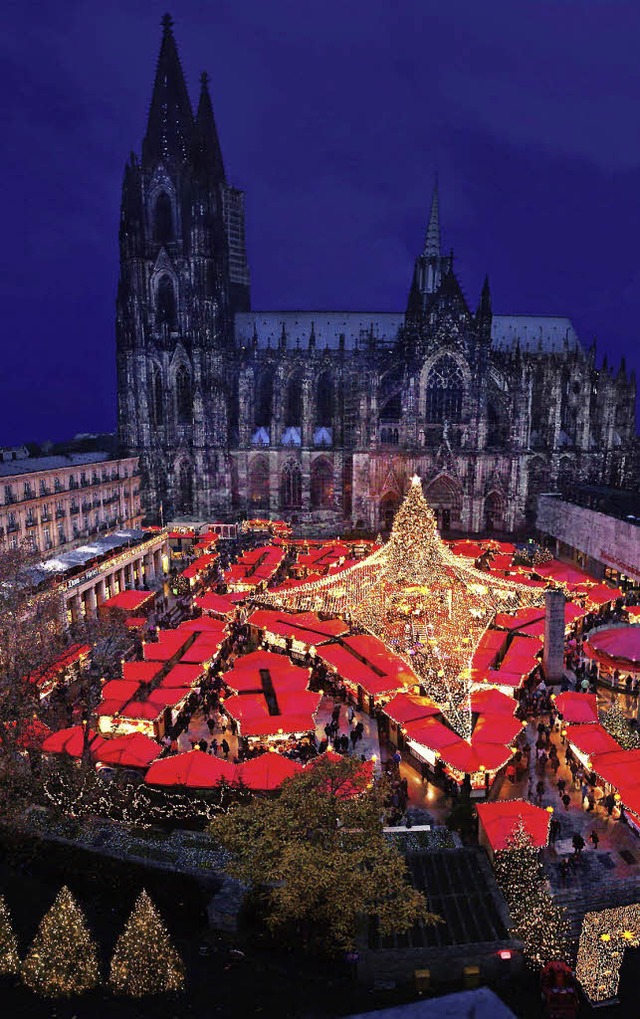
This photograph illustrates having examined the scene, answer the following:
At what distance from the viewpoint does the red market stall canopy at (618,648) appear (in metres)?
31.4

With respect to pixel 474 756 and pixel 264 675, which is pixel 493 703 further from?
pixel 264 675

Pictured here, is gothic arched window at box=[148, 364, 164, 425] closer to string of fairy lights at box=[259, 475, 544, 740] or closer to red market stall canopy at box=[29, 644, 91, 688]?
string of fairy lights at box=[259, 475, 544, 740]

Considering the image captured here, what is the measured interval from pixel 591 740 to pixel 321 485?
53964 mm

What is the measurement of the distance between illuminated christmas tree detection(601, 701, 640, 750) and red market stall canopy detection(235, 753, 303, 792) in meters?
13.1

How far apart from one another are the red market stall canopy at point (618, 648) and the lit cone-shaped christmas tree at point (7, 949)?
2749cm

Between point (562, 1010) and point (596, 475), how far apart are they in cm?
6569

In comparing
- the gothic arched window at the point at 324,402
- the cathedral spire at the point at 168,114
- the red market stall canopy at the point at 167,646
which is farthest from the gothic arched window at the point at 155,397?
the red market stall canopy at the point at 167,646

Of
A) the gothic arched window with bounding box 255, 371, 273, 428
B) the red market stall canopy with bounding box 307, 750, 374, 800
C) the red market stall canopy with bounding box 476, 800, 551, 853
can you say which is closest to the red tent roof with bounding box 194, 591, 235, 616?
the red market stall canopy with bounding box 476, 800, 551, 853

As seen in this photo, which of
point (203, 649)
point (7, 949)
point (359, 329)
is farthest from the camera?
point (359, 329)

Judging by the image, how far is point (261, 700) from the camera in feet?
94.2

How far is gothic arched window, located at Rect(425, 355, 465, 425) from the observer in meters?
71.9

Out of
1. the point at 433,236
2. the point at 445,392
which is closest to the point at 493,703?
the point at 445,392

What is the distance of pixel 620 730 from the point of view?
85.3 ft

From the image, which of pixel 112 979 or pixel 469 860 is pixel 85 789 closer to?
pixel 112 979
